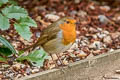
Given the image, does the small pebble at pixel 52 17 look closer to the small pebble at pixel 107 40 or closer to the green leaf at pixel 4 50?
the small pebble at pixel 107 40

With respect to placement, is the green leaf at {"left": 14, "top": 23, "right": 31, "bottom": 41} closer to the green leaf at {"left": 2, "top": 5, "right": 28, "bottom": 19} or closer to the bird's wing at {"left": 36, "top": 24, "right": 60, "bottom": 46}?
the green leaf at {"left": 2, "top": 5, "right": 28, "bottom": 19}

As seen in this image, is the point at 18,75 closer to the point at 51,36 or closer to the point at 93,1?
the point at 51,36

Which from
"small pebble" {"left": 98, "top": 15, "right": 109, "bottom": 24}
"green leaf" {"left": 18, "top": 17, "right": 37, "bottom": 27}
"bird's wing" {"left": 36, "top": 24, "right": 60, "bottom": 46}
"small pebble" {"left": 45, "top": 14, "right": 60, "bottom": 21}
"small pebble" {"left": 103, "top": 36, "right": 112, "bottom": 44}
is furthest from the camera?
"small pebble" {"left": 98, "top": 15, "right": 109, "bottom": 24}

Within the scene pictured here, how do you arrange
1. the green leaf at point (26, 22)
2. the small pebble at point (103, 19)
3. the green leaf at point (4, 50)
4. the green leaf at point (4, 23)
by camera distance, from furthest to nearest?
the small pebble at point (103, 19) < the green leaf at point (4, 50) < the green leaf at point (26, 22) < the green leaf at point (4, 23)

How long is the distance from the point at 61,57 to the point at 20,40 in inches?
28.7

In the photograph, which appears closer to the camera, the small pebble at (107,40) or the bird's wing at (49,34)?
the bird's wing at (49,34)

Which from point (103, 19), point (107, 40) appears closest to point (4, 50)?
point (107, 40)

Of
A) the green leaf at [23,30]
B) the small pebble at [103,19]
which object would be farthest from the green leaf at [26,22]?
the small pebble at [103,19]

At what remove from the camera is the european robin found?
4547mm

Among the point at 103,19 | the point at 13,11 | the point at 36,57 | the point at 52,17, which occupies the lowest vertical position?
the point at 36,57

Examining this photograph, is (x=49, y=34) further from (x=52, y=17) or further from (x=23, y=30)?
(x=52, y=17)

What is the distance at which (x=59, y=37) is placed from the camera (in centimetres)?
457

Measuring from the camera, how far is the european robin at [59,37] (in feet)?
14.9

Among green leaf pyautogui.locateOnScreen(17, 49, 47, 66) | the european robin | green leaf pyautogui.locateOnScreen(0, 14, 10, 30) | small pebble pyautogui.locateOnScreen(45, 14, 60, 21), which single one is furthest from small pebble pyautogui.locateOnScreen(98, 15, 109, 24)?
green leaf pyautogui.locateOnScreen(0, 14, 10, 30)
